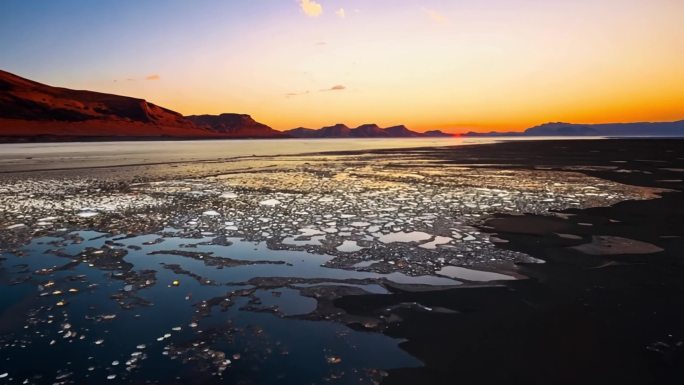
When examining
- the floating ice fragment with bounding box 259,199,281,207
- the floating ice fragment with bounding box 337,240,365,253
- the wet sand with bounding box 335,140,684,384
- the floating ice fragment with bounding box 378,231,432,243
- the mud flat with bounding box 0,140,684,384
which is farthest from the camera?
the floating ice fragment with bounding box 259,199,281,207

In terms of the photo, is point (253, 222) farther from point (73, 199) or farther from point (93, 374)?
point (73, 199)

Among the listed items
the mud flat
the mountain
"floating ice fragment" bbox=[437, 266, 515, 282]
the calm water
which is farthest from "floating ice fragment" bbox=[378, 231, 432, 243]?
the mountain

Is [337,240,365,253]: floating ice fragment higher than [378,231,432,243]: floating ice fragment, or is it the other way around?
[378,231,432,243]: floating ice fragment

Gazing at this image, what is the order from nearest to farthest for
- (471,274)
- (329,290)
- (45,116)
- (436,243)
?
(329,290), (471,274), (436,243), (45,116)

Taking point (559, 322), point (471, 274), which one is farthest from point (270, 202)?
Result: point (559, 322)

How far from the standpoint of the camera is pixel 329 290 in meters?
5.29

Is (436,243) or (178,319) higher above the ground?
(436,243)

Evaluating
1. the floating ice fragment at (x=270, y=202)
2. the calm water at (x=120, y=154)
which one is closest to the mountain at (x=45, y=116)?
the calm water at (x=120, y=154)

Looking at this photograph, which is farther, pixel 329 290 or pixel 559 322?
pixel 329 290

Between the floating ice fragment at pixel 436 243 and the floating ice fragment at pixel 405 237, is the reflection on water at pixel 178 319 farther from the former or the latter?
the floating ice fragment at pixel 405 237

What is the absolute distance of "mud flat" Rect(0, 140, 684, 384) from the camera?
11.7 ft

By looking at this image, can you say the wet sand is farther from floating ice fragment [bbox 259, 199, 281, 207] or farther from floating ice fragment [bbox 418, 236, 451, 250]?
floating ice fragment [bbox 259, 199, 281, 207]

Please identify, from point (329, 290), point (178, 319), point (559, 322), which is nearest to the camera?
point (559, 322)

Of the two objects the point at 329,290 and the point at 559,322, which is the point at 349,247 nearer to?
the point at 329,290
